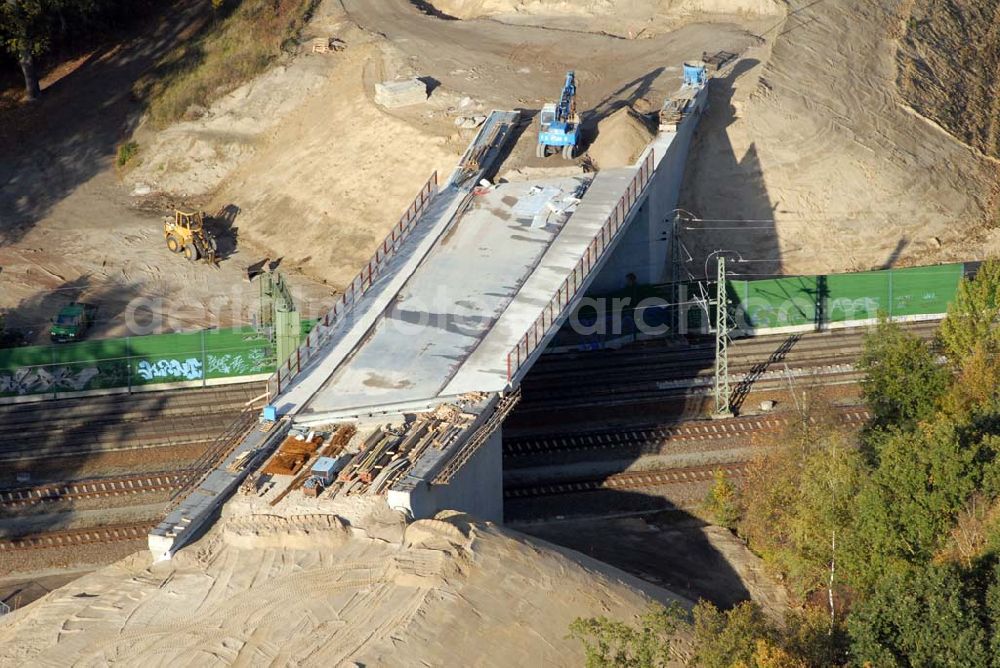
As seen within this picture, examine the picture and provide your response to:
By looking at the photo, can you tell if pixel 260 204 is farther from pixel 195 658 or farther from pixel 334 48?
pixel 195 658

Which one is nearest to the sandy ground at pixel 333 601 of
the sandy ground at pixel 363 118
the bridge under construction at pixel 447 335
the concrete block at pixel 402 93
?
the bridge under construction at pixel 447 335

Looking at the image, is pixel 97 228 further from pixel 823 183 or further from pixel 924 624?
pixel 924 624

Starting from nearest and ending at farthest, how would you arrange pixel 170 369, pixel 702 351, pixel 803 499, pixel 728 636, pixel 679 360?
pixel 728 636 < pixel 803 499 < pixel 170 369 < pixel 679 360 < pixel 702 351

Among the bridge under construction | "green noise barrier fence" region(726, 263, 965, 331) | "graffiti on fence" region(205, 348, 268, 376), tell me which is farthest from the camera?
"green noise barrier fence" region(726, 263, 965, 331)

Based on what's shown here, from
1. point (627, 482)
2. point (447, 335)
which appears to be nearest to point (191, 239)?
point (447, 335)

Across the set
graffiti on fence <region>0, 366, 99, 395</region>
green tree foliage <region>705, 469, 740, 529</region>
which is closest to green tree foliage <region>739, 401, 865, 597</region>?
green tree foliage <region>705, 469, 740, 529</region>

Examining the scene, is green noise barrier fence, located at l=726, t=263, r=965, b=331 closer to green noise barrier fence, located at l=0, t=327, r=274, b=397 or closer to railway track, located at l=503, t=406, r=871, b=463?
railway track, located at l=503, t=406, r=871, b=463
